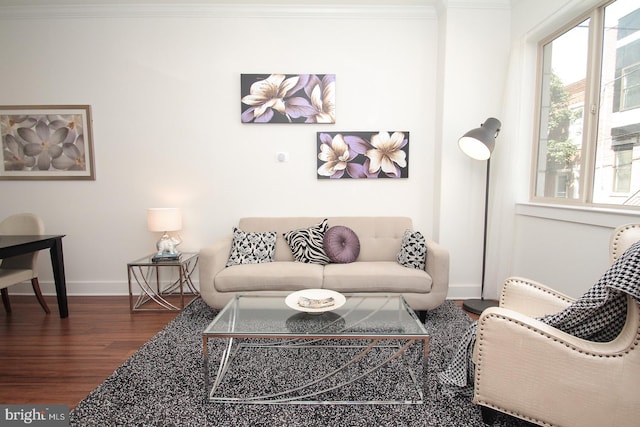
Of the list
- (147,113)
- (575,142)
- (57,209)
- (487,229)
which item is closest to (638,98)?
(575,142)

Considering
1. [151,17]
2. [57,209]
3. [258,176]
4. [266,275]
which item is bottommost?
[266,275]

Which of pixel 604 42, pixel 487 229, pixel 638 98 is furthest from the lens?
pixel 487 229

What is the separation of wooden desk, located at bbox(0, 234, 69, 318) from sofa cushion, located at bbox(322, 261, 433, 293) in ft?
7.58

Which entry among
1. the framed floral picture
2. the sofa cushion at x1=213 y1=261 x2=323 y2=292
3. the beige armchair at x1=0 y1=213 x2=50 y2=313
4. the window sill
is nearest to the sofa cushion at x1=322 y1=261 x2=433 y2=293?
the sofa cushion at x1=213 y1=261 x2=323 y2=292

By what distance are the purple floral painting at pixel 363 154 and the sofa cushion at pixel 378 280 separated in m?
1.11

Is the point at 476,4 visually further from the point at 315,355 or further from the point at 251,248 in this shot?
the point at 315,355

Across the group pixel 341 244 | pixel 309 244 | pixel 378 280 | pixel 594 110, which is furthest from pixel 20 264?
pixel 594 110

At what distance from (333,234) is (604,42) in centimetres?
245

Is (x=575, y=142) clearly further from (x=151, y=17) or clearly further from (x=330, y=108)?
(x=151, y=17)

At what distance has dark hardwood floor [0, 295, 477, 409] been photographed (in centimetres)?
179

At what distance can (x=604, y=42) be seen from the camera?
2.22m

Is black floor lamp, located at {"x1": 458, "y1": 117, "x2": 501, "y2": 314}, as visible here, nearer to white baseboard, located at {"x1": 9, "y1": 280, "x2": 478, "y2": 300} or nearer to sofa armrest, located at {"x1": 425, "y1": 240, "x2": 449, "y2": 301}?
sofa armrest, located at {"x1": 425, "y1": 240, "x2": 449, "y2": 301}

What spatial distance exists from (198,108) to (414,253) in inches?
101

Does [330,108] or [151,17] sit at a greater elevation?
[151,17]
